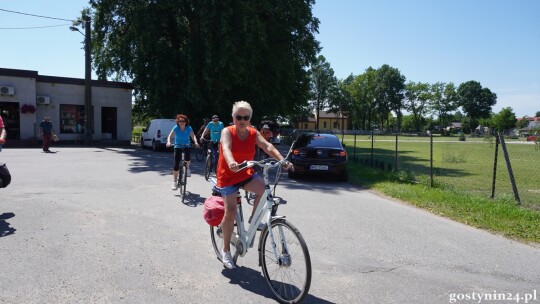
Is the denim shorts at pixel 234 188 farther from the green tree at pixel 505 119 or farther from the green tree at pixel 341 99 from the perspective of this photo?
the green tree at pixel 505 119

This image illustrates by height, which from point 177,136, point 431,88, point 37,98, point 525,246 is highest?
point 431,88

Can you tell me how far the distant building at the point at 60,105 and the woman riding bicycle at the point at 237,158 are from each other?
2405 centimetres

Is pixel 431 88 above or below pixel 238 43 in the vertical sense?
above

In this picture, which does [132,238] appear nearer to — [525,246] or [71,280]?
[71,280]

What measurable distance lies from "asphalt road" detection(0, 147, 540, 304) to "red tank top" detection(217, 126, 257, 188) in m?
1.02

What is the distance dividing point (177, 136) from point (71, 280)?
5.35 meters

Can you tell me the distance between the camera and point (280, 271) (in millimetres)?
3691

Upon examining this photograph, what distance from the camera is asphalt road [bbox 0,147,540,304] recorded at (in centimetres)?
379

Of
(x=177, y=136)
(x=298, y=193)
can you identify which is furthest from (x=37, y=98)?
(x=298, y=193)

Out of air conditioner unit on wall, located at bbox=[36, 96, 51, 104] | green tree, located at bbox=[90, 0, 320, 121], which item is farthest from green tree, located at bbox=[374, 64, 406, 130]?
air conditioner unit on wall, located at bbox=[36, 96, 51, 104]

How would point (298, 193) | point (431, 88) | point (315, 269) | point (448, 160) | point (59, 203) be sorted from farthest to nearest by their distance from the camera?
1. point (431, 88)
2. point (448, 160)
3. point (298, 193)
4. point (59, 203)
5. point (315, 269)

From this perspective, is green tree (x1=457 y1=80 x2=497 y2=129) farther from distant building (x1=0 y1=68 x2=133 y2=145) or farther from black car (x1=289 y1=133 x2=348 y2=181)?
black car (x1=289 y1=133 x2=348 y2=181)

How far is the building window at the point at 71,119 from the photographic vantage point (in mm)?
26172

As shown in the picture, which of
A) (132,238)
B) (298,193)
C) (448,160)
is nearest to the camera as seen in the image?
(132,238)
